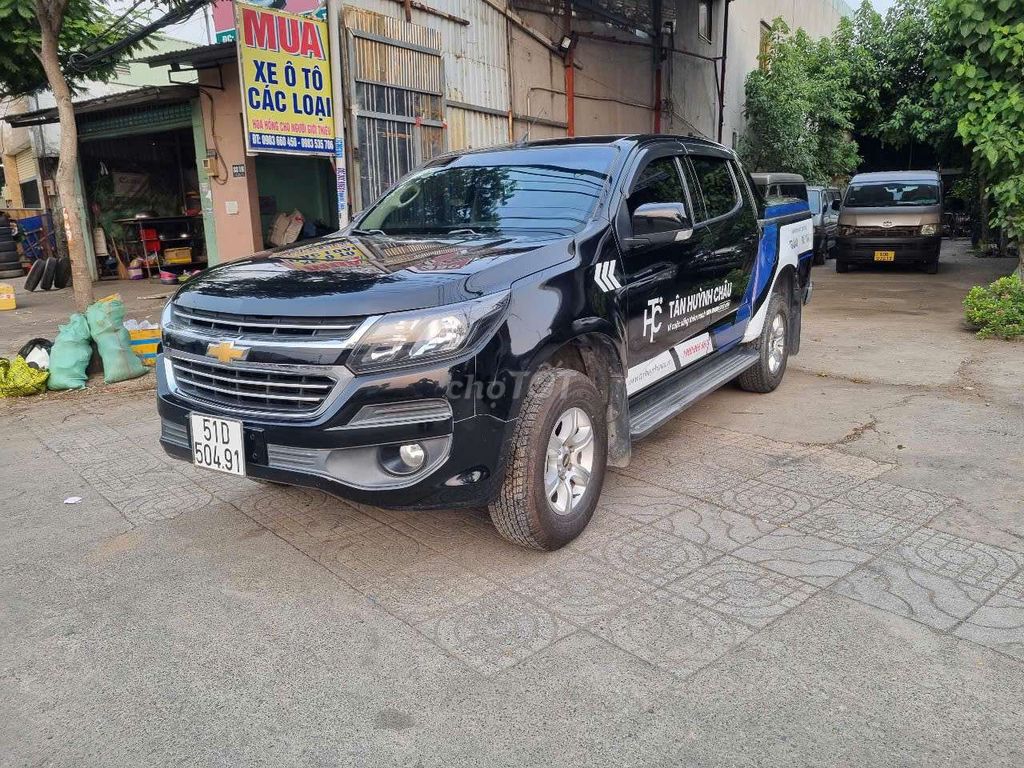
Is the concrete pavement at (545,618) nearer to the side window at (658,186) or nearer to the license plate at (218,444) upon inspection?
the license plate at (218,444)

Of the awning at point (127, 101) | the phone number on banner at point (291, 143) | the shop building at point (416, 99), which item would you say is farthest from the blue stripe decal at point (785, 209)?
the awning at point (127, 101)

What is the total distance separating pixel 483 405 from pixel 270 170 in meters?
12.1

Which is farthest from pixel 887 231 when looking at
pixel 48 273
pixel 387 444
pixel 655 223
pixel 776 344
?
pixel 48 273

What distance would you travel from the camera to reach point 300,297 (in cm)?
322

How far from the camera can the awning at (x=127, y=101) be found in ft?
39.7

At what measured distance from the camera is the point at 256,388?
3309 mm

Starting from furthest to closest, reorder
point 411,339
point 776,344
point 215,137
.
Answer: point 215,137, point 776,344, point 411,339

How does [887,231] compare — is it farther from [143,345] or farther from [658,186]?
[143,345]

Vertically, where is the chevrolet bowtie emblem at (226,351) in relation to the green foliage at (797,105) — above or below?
below

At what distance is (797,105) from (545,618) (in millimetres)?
19888

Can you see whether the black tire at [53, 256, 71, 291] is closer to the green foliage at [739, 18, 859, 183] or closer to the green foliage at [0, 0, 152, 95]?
the green foliage at [0, 0, 152, 95]

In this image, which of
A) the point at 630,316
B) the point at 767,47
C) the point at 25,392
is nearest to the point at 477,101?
the point at 25,392

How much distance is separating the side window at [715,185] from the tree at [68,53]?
5.95 meters

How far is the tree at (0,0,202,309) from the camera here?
7.77 metres
